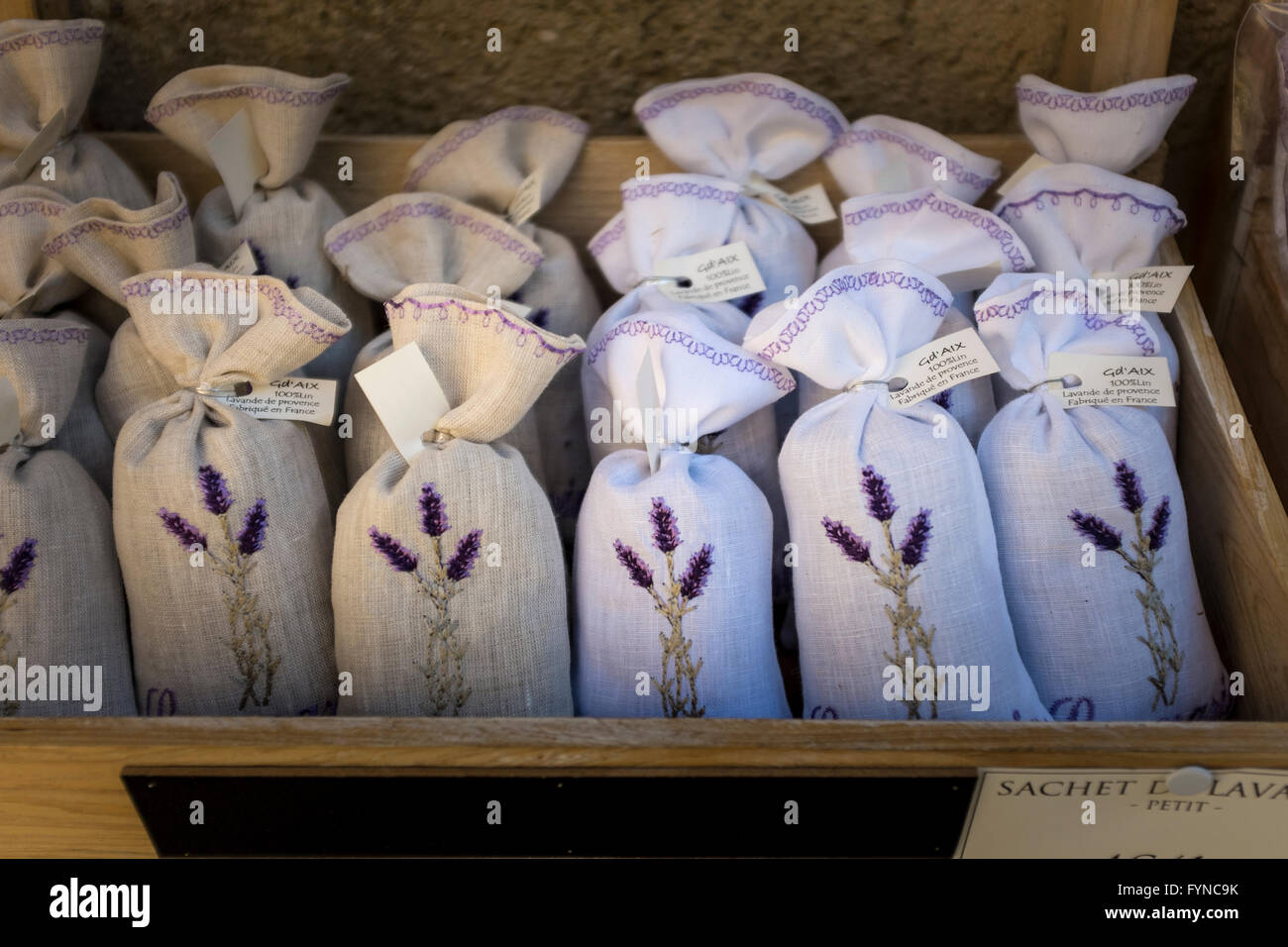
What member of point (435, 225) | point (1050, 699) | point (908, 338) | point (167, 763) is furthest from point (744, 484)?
point (167, 763)

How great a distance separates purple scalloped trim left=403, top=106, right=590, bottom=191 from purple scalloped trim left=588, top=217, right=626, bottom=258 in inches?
4.7

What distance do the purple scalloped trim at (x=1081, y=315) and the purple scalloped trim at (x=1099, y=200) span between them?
0.37 feet

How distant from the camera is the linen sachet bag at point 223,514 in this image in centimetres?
97

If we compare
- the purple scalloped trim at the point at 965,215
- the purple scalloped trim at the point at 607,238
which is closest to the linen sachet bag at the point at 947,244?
the purple scalloped trim at the point at 965,215

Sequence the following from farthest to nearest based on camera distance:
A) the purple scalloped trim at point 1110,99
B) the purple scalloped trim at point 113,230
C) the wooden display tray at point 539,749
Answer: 1. the purple scalloped trim at point 1110,99
2. the purple scalloped trim at point 113,230
3. the wooden display tray at point 539,749

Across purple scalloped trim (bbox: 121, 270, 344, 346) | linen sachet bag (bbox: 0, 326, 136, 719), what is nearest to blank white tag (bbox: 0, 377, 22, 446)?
linen sachet bag (bbox: 0, 326, 136, 719)

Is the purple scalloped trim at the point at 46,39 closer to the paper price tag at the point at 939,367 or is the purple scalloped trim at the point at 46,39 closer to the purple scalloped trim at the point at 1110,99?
the paper price tag at the point at 939,367

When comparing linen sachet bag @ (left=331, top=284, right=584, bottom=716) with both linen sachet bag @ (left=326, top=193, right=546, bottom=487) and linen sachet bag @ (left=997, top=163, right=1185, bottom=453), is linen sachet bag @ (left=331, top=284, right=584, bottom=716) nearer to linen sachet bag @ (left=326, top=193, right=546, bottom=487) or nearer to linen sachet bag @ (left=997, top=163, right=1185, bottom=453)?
linen sachet bag @ (left=326, top=193, right=546, bottom=487)

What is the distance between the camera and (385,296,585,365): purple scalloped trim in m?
1.00

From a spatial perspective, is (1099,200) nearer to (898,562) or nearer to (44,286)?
(898,562)

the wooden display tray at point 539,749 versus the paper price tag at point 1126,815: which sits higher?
the wooden display tray at point 539,749

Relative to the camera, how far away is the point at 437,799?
2.52 feet

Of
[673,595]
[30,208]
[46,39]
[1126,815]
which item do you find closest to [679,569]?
[673,595]

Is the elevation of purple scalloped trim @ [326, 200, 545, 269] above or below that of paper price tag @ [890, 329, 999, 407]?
above
